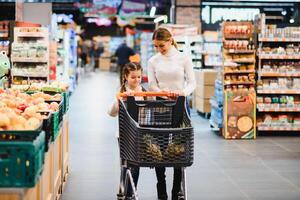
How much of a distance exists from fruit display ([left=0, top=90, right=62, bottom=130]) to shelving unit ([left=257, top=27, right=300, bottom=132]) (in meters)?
5.68

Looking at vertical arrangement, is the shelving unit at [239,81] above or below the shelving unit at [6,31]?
below

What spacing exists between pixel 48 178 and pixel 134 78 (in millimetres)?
1388

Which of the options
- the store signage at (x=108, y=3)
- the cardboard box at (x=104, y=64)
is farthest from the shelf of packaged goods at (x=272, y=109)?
the cardboard box at (x=104, y=64)

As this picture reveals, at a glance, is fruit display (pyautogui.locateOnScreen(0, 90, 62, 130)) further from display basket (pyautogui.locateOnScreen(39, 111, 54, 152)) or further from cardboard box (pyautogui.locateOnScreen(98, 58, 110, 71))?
cardboard box (pyautogui.locateOnScreen(98, 58, 110, 71))

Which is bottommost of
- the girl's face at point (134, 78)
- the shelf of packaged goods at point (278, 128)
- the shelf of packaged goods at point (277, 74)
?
the shelf of packaged goods at point (278, 128)

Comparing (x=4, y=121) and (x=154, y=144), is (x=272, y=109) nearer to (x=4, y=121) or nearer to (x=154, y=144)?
(x=154, y=144)

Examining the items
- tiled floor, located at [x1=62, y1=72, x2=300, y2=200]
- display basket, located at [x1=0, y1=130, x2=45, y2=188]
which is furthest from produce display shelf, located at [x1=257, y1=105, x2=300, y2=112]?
display basket, located at [x1=0, y1=130, x2=45, y2=188]

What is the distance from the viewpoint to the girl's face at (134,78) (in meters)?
6.49

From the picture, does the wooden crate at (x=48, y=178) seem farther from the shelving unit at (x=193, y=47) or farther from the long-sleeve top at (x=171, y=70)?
the shelving unit at (x=193, y=47)

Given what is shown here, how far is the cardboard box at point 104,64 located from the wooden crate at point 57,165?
36.7 m

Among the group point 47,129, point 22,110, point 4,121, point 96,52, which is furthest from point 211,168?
point 96,52

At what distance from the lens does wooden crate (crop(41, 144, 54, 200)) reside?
5.26 meters

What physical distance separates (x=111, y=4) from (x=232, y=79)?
1505 centimetres

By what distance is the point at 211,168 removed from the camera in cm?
886
